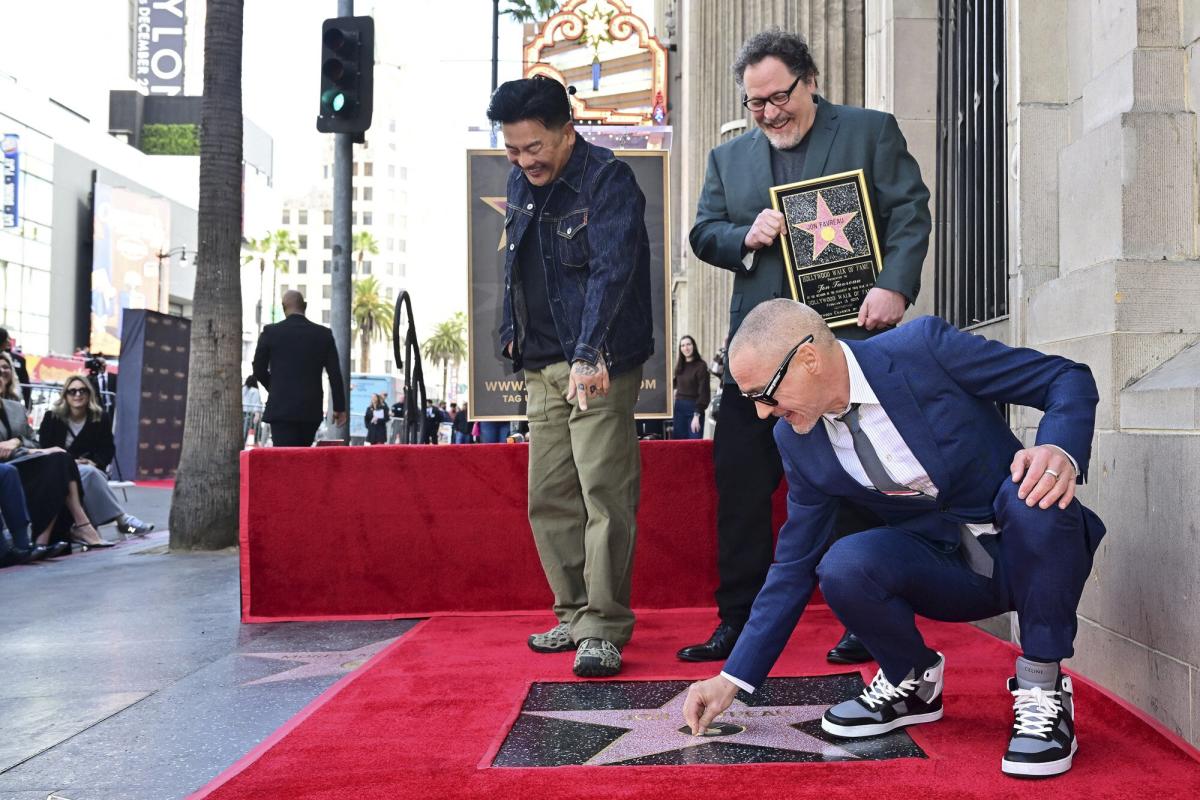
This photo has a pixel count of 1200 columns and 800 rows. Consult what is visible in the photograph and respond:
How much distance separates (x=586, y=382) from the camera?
3.95 m

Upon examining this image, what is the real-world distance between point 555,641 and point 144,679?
59.0 inches

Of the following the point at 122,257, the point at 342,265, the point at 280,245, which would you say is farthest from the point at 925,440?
the point at 280,245

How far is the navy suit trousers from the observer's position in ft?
8.52

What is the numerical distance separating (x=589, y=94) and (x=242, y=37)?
80.8ft

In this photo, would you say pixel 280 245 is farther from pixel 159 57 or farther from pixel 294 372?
pixel 294 372

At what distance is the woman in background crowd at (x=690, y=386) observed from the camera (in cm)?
1348

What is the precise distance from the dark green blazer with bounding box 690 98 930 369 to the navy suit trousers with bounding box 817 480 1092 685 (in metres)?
1.18

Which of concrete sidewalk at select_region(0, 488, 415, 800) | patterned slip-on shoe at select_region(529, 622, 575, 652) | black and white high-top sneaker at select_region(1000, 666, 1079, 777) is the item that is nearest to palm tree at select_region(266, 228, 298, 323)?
concrete sidewalk at select_region(0, 488, 415, 800)

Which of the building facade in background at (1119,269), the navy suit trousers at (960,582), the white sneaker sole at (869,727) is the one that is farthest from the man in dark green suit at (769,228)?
the navy suit trousers at (960,582)

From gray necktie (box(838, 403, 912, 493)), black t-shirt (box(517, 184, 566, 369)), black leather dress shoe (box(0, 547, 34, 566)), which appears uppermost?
black t-shirt (box(517, 184, 566, 369))

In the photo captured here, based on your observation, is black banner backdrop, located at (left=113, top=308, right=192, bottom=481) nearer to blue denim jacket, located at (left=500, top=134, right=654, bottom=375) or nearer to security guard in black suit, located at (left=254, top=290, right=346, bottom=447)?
security guard in black suit, located at (left=254, top=290, right=346, bottom=447)

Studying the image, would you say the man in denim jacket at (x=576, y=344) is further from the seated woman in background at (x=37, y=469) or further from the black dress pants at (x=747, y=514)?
the seated woman in background at (x=37, y=469)

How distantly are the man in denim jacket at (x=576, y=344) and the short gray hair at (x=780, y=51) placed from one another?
2.11 ft

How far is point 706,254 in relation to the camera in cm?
416
